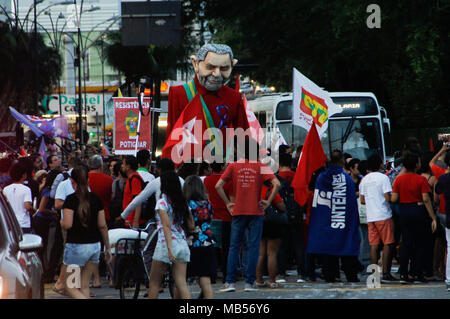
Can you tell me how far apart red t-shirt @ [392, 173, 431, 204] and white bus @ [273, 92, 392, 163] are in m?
9.30

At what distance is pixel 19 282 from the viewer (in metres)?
6.16

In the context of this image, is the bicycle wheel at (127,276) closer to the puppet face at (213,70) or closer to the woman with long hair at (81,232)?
the woman with long hair at (81,232)

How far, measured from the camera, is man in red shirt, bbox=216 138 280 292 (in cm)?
1097

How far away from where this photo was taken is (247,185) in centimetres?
1097

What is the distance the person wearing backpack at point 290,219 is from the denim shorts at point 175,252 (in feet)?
12.9

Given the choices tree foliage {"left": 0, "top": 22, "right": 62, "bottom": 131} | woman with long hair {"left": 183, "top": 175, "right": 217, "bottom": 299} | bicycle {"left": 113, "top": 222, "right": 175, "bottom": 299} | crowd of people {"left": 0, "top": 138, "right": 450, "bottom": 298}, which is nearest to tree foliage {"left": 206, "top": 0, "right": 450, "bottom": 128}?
crowd of people {"left": 0, "top": 138, "right": 450, "bottom": 298}

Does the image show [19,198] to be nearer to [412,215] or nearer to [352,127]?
[412,215]

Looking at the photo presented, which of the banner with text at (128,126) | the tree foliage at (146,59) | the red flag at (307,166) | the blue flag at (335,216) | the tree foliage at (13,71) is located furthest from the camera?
the tree foliage at (13,71)

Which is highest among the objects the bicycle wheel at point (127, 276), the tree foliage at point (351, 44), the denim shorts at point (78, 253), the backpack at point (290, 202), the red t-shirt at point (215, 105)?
the tree foliage at point (351, 44)

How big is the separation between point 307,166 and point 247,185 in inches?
57.1

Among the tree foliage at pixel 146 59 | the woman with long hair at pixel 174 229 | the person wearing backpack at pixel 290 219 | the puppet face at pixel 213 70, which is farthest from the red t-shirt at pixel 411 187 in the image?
the tree foliage at pixel 146 59

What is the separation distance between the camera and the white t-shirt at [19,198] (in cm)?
1118

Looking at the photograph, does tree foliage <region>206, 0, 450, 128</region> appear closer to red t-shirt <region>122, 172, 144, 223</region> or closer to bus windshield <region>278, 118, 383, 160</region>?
bus windshield <region>278, 118, 383, 160</region>

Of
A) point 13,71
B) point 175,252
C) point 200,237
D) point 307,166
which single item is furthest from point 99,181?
point 13,71
